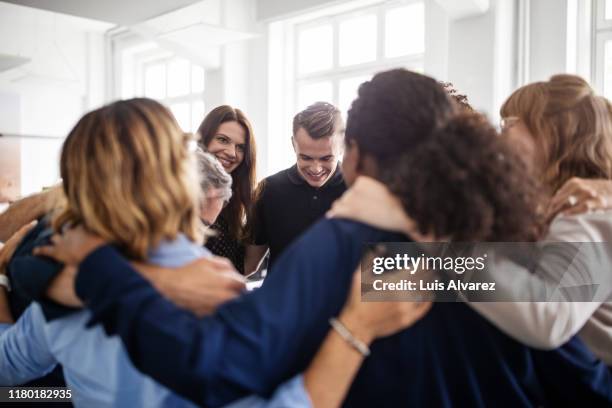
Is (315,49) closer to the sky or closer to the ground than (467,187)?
closer to the sky

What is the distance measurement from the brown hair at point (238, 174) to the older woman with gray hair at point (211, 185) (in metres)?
0.50

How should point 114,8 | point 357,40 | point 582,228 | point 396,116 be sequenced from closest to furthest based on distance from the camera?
point 396,116 < point 582,228 < point 114,8 < point 357,40

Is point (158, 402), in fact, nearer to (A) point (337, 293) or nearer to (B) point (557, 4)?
(A) point (337, 293)

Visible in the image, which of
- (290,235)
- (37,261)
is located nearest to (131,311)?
(37,261)

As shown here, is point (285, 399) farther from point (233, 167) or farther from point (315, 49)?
point (315, 49)

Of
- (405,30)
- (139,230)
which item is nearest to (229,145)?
(139,230)

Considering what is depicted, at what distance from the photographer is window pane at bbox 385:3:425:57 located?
204 inches

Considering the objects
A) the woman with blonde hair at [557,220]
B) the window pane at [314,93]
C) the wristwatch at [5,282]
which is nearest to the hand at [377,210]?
the woman with blonde hair at [557,220]

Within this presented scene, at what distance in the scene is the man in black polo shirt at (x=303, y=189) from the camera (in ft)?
7.63

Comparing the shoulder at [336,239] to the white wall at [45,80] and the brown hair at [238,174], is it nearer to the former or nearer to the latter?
the brown hair at [238,174]

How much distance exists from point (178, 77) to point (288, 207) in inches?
232

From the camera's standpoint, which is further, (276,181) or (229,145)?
(276,181)

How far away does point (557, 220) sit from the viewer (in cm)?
96

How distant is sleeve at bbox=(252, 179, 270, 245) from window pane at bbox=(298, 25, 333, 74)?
388cm
